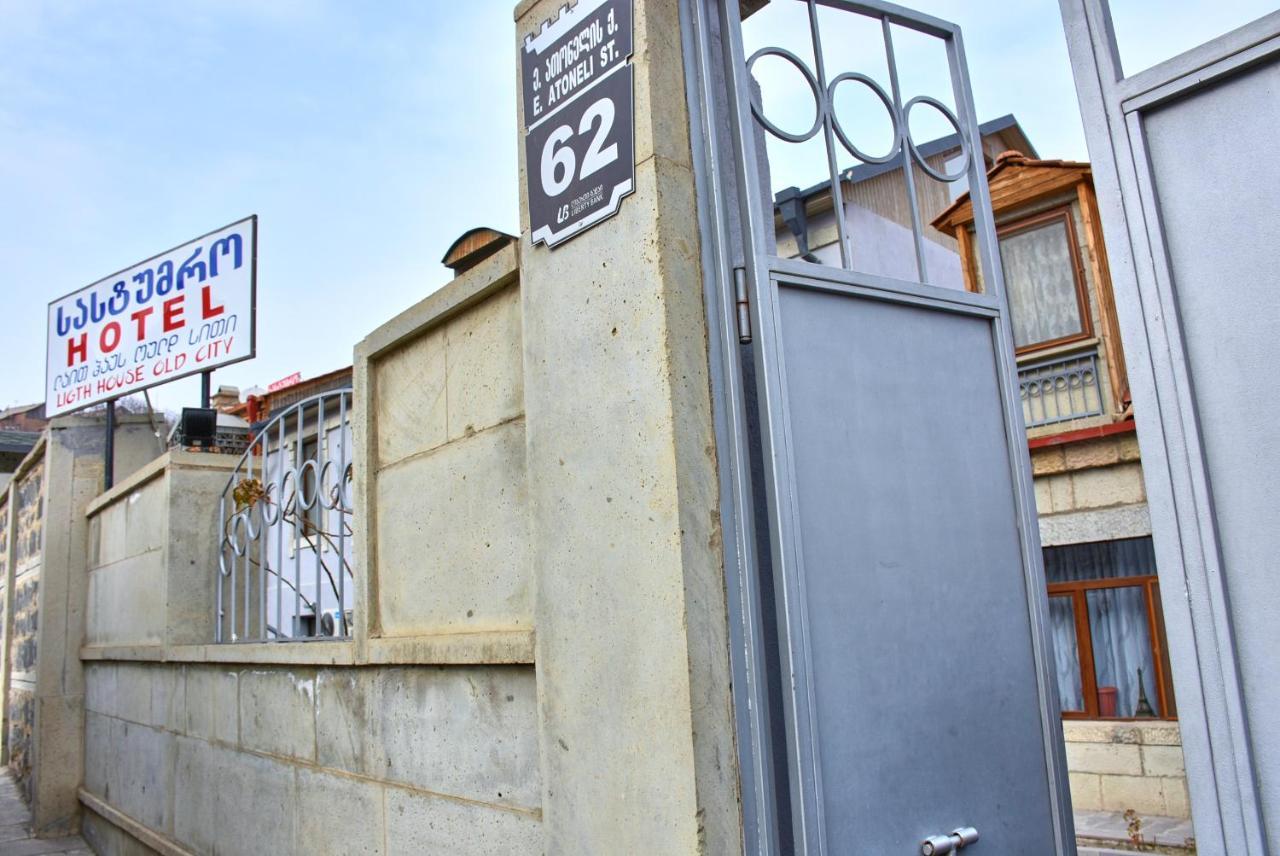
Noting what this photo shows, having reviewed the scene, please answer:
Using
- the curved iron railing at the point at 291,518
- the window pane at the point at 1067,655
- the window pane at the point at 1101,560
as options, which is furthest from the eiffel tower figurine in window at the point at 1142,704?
the curved iron railing at the point at 291,518

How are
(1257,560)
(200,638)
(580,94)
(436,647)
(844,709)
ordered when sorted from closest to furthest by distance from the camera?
(1257,560) → (844,709) → (580,94) → (436,647) → (200,638)

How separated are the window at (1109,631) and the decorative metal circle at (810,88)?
875 cm

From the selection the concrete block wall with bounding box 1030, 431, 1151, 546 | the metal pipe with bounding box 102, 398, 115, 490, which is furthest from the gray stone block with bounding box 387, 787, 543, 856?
the concrete block wall with bounding box 1030, 431, 1151, 546

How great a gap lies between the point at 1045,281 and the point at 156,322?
9.20 m

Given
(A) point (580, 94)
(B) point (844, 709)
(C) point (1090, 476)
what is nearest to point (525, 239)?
(A) point (580, 94)

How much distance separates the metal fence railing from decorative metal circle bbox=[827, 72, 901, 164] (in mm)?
8463

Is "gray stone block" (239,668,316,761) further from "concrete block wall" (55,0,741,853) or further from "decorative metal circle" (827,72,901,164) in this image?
"decorative metal circle" (827,72,901,164)

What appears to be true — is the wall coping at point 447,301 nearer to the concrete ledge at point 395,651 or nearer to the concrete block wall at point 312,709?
the concrete block wall at point 312,709

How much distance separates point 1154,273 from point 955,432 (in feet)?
3.41

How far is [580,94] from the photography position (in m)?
2.79

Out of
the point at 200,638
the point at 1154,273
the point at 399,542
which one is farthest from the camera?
the point at 200,638

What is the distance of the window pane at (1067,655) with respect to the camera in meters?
10.8

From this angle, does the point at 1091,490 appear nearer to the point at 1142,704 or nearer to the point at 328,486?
the point at 1142,704

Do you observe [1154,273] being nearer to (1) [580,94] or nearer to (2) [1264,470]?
(2) [1264,470]
